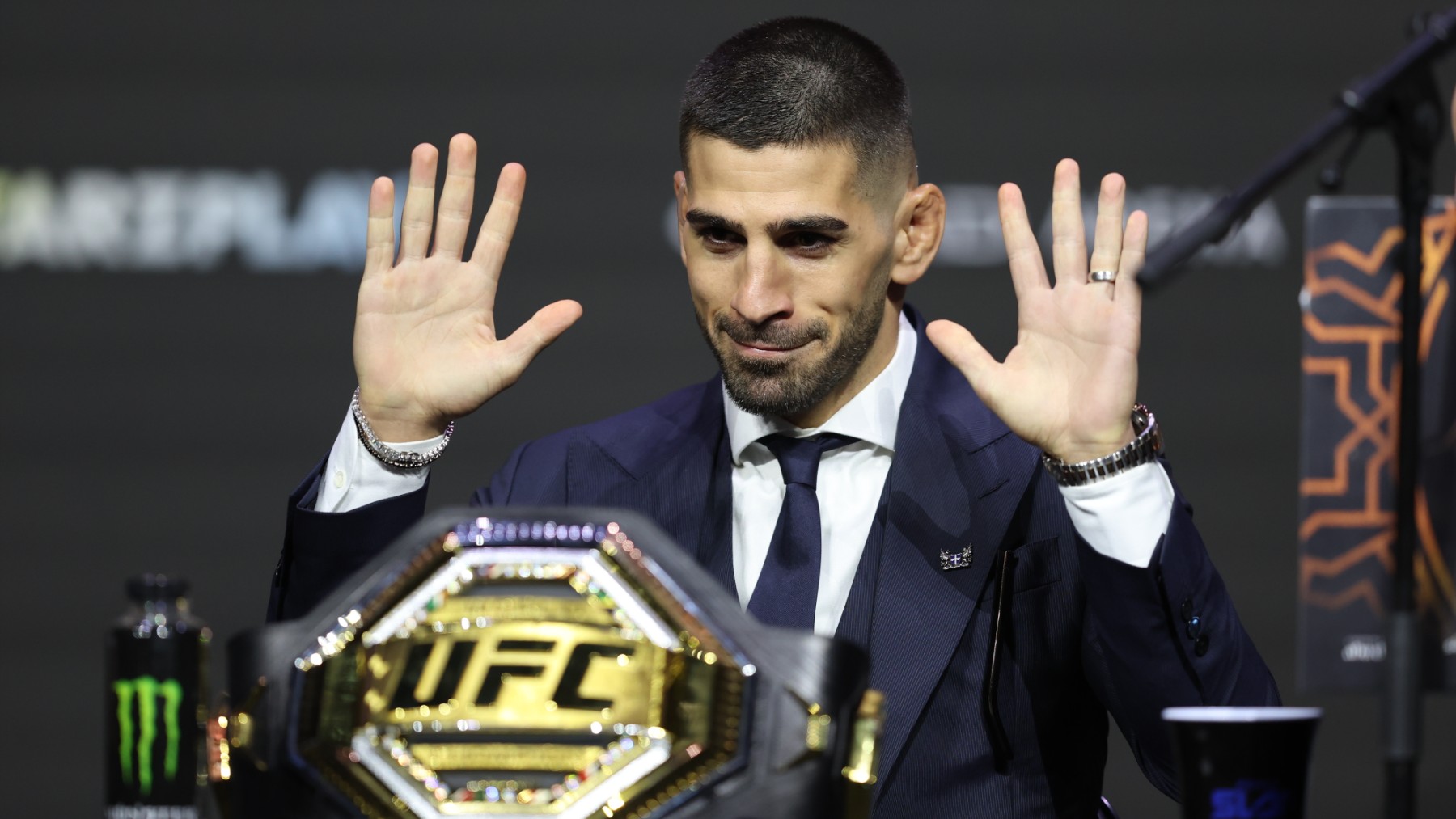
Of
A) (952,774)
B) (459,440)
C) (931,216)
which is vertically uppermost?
(931,216)

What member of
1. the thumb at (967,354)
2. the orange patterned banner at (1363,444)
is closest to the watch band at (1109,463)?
the thumb at (967,354)

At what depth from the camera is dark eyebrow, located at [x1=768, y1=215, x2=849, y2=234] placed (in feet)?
6.60

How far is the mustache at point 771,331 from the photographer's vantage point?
2.03 m

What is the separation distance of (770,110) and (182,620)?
3.42 feet

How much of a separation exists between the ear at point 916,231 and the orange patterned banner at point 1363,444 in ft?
2.89

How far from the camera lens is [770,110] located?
2.04 metres

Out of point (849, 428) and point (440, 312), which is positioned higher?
point (440, 312)

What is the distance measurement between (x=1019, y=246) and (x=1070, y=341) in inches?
5.9

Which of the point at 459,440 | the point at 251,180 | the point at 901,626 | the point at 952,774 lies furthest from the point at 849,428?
the point at 251,180

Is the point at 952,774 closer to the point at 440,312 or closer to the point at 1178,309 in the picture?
the point at 440,312

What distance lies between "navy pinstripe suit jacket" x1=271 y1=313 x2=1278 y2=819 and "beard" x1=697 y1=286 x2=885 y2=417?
0.46ft

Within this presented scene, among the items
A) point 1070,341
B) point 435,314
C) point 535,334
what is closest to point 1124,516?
point 1070,341

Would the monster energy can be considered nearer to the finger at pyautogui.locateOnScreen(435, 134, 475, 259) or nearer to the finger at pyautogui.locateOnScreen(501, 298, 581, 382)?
the finger at pyautogui.locateOnScreen(501, 298, 581, 382)

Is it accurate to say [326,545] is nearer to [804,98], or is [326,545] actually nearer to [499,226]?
[499,226]
